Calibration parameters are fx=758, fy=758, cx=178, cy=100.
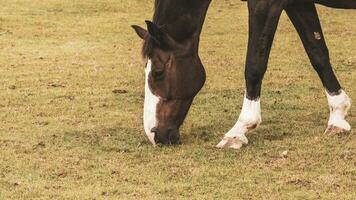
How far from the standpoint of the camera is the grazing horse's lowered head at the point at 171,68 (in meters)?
6.83

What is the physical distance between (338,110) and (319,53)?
0.59m

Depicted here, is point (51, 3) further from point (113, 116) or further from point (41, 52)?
point (113, 116)

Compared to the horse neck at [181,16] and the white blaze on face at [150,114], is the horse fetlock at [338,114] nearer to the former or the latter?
the horse neck at [181,16]

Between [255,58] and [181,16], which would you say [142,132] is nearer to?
[181,16]

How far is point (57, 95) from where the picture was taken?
381 inches

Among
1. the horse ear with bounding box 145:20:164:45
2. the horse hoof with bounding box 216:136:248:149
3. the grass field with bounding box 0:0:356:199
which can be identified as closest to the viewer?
the grass field with bounding box 0:0:356:199

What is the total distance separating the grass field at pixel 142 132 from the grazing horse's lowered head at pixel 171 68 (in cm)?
24

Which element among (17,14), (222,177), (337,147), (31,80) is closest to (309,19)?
(337,147)

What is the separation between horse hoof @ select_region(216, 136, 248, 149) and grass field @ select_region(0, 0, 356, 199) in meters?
0.08

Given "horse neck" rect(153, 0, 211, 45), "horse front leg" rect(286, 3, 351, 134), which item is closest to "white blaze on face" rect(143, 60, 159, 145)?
"horse neck" rect(153, 0, 211, 45)

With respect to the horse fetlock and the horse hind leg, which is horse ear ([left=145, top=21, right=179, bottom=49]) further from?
the horse fetlock

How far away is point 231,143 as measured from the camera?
268 inches

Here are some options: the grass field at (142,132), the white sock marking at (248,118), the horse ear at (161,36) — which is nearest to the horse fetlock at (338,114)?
the grass field at (142,132)

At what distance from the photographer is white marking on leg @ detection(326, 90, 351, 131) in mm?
7336
